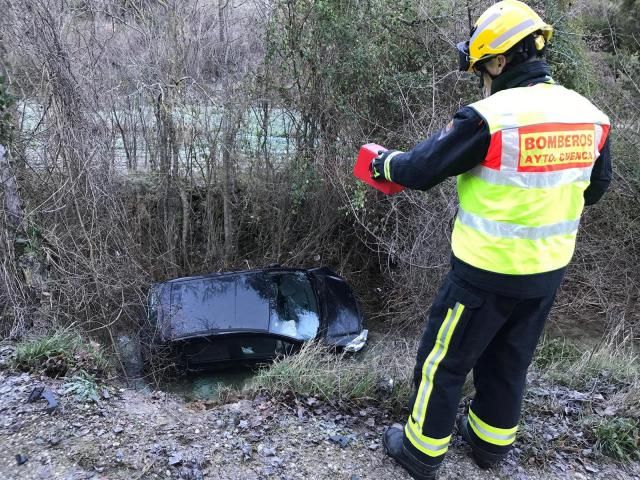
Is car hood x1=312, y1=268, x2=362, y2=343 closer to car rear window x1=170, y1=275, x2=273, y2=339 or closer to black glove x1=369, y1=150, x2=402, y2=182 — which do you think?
car rear window x1=170, y1=275, x2=273, y2=339

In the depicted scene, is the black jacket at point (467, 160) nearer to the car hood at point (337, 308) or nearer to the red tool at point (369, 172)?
the red tool at point (369, 172)

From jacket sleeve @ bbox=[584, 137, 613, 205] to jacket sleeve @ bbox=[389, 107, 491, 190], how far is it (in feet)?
2.33

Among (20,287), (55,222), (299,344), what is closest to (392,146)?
(299,344)

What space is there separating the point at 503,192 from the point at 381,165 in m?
0.62

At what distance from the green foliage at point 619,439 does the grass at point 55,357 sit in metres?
3.34

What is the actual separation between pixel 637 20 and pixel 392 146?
7.02 metres

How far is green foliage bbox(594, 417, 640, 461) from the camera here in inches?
113

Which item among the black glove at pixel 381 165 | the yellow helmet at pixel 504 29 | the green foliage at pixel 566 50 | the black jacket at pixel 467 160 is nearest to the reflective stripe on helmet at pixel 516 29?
the yellow helmet at pixel 504 29

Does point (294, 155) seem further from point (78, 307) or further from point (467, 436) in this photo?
point (467, 436)

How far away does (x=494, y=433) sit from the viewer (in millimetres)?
2605

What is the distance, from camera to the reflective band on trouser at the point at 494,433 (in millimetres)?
2602

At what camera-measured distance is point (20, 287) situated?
4.40 m

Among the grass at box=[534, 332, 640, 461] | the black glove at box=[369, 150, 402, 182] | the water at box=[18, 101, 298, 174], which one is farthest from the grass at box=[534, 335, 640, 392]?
the water at box=[18, 101, 298, 174]

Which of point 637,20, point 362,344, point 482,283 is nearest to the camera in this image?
point 482,283
